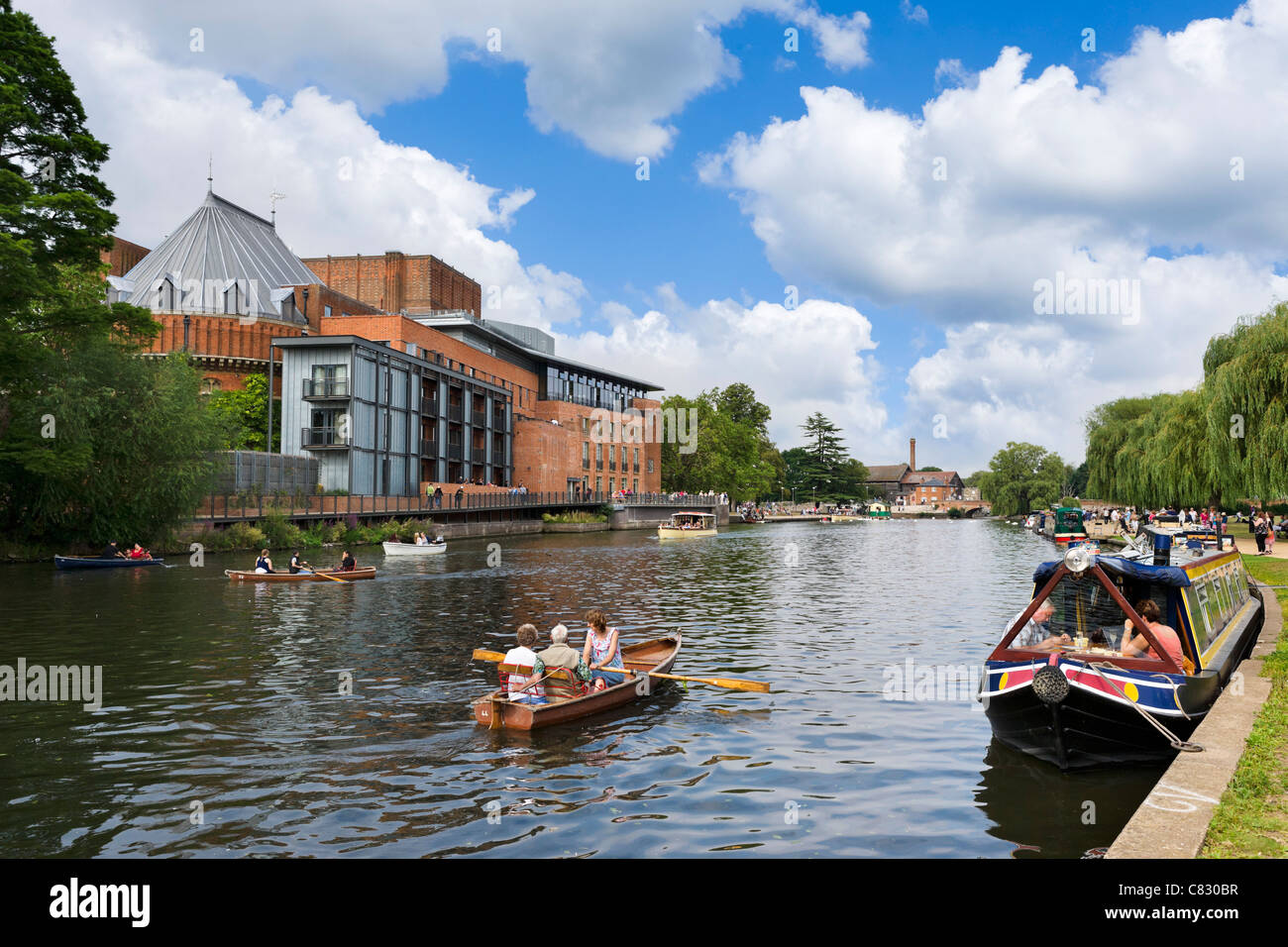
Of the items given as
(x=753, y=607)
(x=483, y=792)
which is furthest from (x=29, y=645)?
(x=753, y=607)

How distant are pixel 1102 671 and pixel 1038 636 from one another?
176cm

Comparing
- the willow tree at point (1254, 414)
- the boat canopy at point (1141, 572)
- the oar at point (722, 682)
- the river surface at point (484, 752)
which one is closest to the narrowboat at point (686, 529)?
the willow tree at point (1254, 414)

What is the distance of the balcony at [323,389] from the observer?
65.4 metres

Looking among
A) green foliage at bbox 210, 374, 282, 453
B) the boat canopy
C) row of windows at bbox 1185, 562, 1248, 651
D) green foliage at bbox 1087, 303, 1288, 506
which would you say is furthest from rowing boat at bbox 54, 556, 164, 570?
green foliage at bbox 1087, 303, 1288, 506

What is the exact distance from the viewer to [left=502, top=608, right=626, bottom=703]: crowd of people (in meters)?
13.2

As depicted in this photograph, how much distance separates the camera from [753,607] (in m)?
28.5

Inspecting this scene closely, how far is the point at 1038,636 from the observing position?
12.9 metres

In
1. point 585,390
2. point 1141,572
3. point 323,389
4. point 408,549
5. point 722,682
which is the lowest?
point 722,682

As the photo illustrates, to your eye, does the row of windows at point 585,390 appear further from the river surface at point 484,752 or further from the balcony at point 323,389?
the river surface at point 484,752

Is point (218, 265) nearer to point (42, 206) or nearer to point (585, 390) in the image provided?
point (585, 390)

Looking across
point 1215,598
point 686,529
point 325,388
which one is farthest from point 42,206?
point 686,529

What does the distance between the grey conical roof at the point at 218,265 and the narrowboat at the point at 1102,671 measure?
3223 inches
